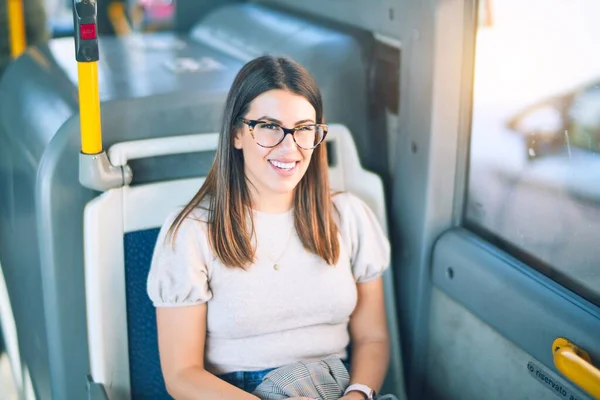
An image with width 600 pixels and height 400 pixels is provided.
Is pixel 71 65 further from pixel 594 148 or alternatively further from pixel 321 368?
pixel 594 148

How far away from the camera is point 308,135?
1.87 metres

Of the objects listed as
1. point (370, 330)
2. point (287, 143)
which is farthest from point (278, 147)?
point (370, 330)

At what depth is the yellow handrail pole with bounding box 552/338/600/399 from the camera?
61.4 inches

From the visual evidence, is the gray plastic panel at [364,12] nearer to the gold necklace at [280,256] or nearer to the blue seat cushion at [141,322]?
the gold necklace at [280,256]

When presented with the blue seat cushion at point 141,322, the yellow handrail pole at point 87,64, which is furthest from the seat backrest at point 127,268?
the yellow handrail pole at point 87,64

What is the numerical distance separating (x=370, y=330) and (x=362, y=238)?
0.25 m

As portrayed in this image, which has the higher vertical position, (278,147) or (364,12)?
(364,12)

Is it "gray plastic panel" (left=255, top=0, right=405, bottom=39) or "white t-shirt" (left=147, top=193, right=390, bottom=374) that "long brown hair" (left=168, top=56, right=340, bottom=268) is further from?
"gray plastic panel" (left=255, top=0, right=405, bottom=39)

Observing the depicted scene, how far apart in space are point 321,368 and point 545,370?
1.73 ft

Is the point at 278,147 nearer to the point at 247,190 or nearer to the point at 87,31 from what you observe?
the point at 247,190

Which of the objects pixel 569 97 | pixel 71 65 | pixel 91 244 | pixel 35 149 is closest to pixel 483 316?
pixel 569 97

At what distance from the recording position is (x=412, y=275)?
7.66ft

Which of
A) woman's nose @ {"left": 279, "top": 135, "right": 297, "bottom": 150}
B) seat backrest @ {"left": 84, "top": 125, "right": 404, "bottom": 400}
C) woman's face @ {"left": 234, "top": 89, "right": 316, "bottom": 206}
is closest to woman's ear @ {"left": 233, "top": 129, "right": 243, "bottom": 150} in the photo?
woman's face @ {"left": 234, "top": 89, "right": 316, "bottom": 206}

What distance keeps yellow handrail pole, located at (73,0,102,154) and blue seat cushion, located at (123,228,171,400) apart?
29 cm
